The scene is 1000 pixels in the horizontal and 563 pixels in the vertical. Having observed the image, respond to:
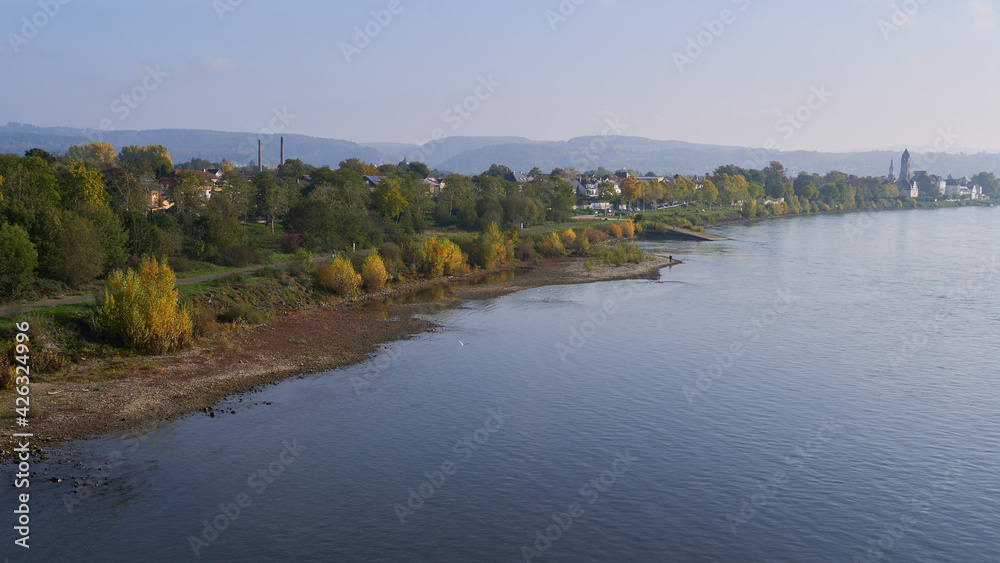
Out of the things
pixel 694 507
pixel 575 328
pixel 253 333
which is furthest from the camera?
pixel 575 328

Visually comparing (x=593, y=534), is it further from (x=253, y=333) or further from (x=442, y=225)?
(x=442, y=225)

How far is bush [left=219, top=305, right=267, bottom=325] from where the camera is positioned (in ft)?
120

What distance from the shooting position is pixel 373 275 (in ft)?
165

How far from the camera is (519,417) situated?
84.7 ft

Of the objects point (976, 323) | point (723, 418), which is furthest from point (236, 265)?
point (976, 323)

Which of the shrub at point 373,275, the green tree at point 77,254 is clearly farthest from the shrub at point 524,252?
the green tree at point 77,254

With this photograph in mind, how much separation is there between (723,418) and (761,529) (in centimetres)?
828

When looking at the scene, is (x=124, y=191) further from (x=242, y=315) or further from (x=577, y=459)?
(x=577, y=459)

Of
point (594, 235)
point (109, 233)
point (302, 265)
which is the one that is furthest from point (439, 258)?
point (594, 235)

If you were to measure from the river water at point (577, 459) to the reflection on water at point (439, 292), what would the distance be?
10.5m

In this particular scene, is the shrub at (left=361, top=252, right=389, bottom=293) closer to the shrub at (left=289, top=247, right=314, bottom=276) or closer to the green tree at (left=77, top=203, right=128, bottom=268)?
the shrub at (left=289, top=247, right=314, bottom=276)

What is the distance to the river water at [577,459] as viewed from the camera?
56.2 feet

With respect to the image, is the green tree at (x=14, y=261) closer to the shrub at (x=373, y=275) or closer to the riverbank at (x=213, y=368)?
the riverbank at (x=213, y=368)

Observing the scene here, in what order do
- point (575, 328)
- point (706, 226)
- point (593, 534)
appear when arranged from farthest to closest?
1. point (706, 226)
2. point (575, 328)
3. point (593, 534)
